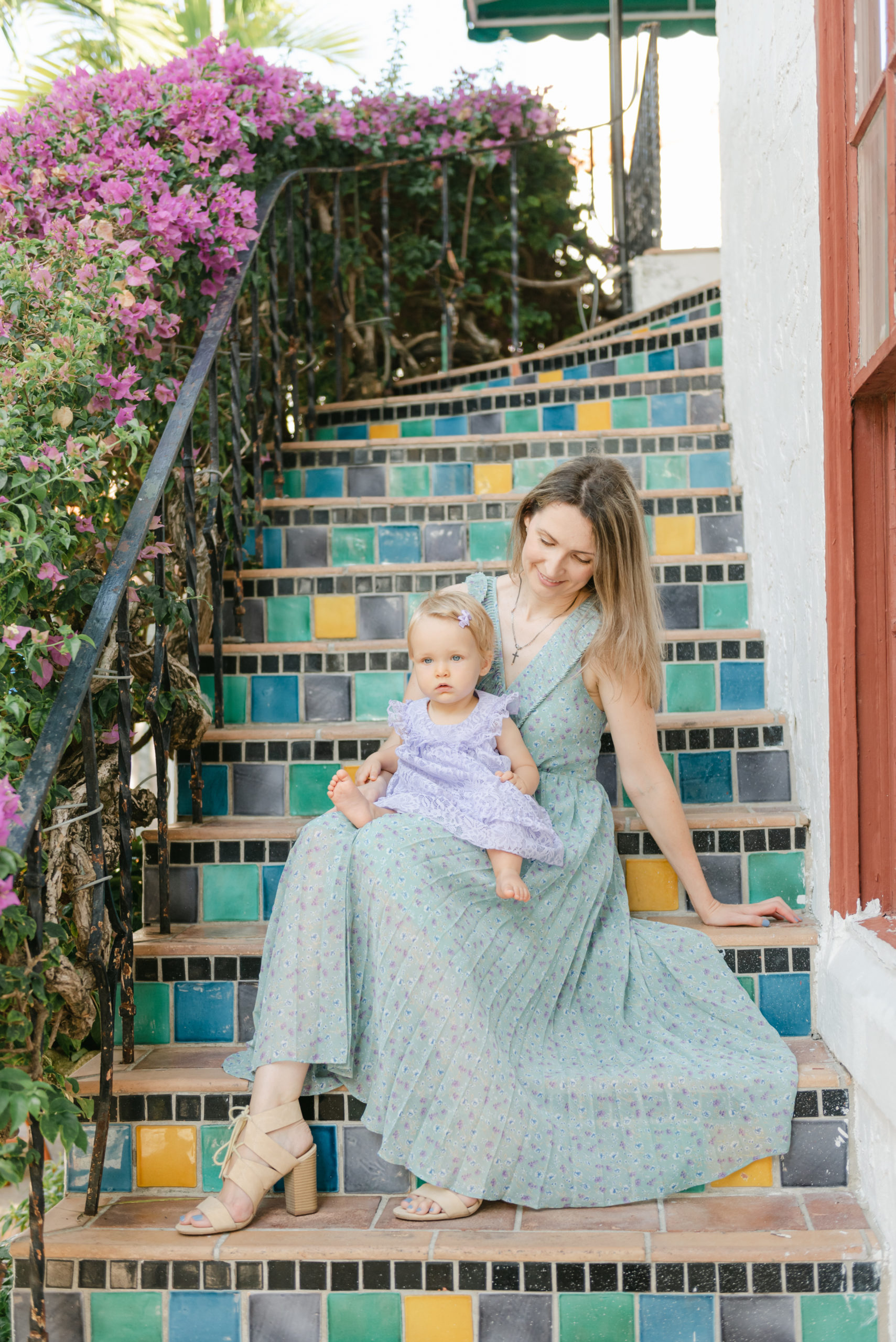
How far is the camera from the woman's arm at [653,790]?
6.81 feet

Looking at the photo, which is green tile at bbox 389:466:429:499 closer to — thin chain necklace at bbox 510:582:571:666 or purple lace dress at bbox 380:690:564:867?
thin chain necklace at bbox 510:582:571:666

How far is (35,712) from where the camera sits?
5.92ft

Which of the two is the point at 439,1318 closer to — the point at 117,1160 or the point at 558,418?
the point at 117,1160

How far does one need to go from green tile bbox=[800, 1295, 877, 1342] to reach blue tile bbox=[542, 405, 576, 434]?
281 centimetres

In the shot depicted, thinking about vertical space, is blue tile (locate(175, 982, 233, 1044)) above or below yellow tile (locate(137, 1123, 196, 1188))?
above

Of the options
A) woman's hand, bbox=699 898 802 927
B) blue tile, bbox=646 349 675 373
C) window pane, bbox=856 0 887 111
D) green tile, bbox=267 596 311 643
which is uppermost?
blue tile, bbox=646 349 675 373

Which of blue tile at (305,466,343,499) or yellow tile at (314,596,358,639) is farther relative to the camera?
blue tile at (305,466,343,499)

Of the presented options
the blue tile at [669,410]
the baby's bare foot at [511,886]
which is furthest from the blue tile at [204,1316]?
the blue tile at [669,410]

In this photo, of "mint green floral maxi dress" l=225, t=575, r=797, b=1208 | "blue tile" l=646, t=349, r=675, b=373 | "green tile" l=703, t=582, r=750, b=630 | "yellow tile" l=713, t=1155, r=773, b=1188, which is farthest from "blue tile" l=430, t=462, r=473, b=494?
"yellow tile" l=713, t=1155, r=773, b=1188

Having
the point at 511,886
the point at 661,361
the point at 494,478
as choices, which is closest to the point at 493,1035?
the point at 511,886

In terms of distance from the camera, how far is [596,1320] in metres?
1.65

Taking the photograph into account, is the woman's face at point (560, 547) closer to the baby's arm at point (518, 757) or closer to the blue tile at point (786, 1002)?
the baby's arm at point (518, 757)

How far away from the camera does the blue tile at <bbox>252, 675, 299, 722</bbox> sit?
2.74m

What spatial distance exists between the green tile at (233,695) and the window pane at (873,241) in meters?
1.63
